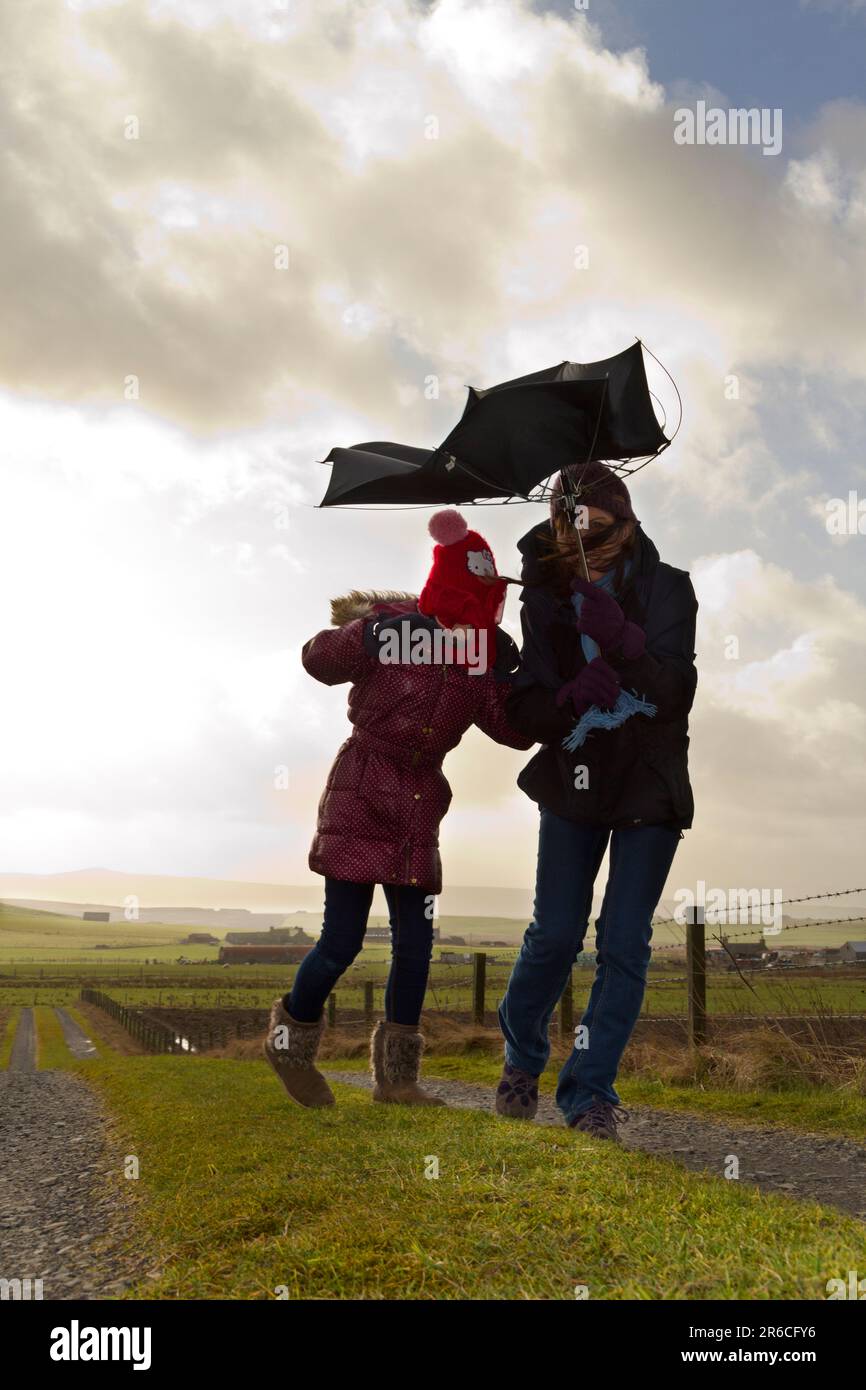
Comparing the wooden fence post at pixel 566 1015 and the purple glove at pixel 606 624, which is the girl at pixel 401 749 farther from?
the wooden fence post at pixel 566 1015

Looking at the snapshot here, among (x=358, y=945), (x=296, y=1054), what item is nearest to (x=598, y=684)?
(x=358, y=945)

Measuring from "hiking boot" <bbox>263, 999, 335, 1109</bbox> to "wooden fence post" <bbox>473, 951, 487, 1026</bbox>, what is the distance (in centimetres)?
753

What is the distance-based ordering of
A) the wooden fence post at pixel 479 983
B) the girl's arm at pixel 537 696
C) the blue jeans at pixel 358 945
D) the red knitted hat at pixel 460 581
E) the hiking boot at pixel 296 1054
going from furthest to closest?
the wooden fence post at pixel 479 983 → the hiking boot at pixel 296 1054 → the blue jeans at pixel 358 945 → the red knitted hat at pixel 460 581 → the girl's arm at pixel 537 696

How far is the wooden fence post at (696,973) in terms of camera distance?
732cm

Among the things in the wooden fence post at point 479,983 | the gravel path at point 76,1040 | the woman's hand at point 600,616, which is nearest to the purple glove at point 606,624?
the woman's hand at point 600,616

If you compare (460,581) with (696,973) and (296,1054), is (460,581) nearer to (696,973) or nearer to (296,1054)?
(296,1054)

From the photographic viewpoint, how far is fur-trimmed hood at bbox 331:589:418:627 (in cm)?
482

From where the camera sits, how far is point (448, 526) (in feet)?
14.6

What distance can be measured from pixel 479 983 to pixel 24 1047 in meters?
45.9

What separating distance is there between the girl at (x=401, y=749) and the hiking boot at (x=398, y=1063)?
0.24 feet

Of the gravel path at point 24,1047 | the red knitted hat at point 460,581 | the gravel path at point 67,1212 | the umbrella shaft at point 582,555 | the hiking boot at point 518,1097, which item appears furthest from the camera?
the gravel path at point 24,1047

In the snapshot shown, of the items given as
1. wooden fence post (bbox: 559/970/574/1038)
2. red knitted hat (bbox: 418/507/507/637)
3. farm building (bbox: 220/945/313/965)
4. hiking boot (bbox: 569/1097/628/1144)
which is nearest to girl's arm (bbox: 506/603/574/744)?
red knitted hat (bbox: 418/507/507/637)
